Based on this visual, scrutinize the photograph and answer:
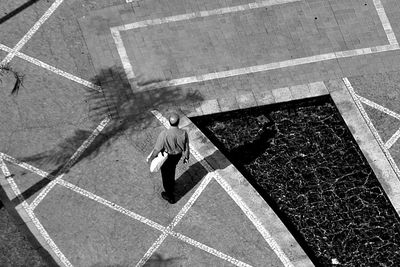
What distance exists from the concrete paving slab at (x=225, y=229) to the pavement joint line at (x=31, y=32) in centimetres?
477

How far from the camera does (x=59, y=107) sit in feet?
59.1

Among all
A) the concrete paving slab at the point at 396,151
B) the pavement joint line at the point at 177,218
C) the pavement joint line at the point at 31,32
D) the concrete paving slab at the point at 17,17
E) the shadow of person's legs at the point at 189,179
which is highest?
the concrete paving slab at the point at 17,17

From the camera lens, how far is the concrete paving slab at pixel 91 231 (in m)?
16.2

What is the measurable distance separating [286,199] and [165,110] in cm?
283

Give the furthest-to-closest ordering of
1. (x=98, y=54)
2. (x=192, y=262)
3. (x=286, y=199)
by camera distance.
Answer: (x=98, y=54)
(x=286, y=199)
(x=192, y=262)

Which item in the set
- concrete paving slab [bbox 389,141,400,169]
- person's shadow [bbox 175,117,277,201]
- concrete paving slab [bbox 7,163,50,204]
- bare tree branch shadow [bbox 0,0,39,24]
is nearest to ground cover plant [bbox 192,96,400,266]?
person's shadow [bbox 175,117,277,201]

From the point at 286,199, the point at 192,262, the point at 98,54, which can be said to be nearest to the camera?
the point at 192,262

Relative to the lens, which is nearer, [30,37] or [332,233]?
[332,233]

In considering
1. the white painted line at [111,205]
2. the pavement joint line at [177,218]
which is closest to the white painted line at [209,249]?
the pavement joint line at [177,218]

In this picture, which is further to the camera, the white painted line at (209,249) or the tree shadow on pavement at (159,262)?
the white painted line at (209,249)

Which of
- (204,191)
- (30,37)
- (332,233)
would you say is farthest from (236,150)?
(30,37)

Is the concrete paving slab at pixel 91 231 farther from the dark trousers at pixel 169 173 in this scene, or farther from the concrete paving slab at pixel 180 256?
the dark trousers at pixel 169 173

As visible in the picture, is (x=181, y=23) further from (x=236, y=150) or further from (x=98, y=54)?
(x=236, y=150)

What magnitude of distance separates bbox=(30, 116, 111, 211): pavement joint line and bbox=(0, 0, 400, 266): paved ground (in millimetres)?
23
